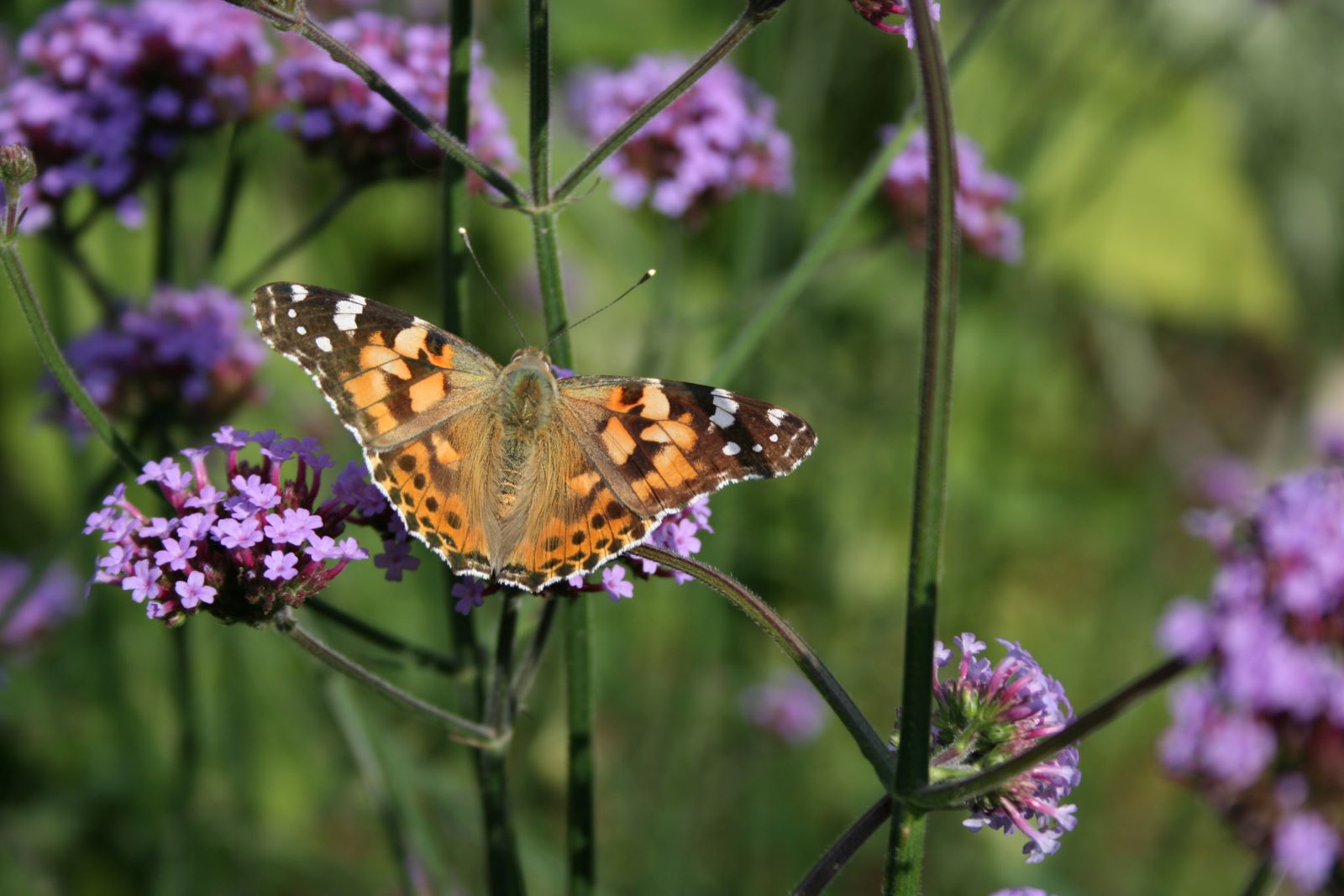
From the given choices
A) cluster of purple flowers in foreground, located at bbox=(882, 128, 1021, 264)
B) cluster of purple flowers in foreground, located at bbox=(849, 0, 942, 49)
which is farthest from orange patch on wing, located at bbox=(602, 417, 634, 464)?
cluster of purple flowers in foreground, located at bbox=(882, 128, 1021, 264)

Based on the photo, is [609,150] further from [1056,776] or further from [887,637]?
[887,637]

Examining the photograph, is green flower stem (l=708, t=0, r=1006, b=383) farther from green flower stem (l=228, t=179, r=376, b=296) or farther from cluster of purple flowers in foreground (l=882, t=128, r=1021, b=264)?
green flower stem (l=228, t=179, r=376, b=296)

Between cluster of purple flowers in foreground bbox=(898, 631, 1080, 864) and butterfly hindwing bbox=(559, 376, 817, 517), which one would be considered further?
butterfly hindwing bbox=(559, 376, 817, 517)

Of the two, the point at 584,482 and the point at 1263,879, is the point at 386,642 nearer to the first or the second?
the point at 584,482

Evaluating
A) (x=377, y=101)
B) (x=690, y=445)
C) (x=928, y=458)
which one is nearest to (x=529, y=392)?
(x=690, y=445)

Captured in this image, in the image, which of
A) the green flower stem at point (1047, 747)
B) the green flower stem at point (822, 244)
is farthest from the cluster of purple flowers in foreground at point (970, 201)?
the green flower stem at point (1047, 747)

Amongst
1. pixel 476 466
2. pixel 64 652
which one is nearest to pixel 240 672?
pixel 64 652
